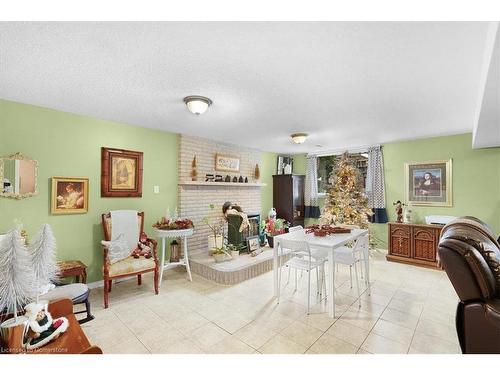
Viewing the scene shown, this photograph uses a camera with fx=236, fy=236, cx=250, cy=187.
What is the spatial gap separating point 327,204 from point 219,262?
2.74m

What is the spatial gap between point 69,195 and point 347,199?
478 cm

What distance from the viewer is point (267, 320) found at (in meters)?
2.45

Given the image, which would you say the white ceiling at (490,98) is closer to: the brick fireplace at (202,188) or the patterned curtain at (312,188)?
the patterned curtain at (312,188)

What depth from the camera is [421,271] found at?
3.97m

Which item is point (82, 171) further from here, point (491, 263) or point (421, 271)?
point (421, 271)

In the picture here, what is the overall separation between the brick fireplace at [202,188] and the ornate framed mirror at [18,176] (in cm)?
195

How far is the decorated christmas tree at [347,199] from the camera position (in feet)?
15.8

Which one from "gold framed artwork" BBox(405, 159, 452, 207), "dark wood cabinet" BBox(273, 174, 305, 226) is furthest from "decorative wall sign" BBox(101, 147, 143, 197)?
"gold framed artwork" BBox(405, 159, 452, 207)

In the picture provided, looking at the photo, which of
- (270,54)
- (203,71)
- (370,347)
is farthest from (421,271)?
(203,71)

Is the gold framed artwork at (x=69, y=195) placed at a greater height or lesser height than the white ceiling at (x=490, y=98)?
lesser

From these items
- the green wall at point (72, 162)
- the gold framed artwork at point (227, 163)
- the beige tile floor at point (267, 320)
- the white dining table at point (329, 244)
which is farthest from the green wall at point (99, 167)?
the white dining table at point (329, 244)

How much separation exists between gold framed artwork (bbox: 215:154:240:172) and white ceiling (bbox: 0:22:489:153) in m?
1.40

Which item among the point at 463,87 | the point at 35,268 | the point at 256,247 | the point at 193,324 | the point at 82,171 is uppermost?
the point at 463,87

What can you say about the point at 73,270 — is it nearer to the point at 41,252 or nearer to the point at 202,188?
the point at 41,252
